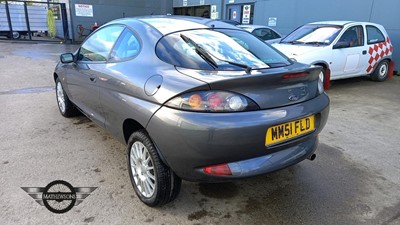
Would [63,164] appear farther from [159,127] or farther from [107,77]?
[159,127]

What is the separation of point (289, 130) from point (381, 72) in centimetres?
714

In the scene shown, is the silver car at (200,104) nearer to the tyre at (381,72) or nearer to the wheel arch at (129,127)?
the wheel arch at (129,127)

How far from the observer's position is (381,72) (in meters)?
8.05

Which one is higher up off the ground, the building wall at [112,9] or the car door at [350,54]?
the building wall at [112,9]

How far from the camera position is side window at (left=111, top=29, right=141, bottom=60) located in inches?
109

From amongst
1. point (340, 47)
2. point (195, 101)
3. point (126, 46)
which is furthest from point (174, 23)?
point (340, 47)

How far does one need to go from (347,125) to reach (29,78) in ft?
22.8

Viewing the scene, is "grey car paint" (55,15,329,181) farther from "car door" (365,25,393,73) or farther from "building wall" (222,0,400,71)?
"building wall" (222,0,400,71)

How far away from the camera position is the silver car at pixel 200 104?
2.06 metres

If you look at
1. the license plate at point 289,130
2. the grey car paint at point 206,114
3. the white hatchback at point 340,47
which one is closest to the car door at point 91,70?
the grey car paint at point 206,114

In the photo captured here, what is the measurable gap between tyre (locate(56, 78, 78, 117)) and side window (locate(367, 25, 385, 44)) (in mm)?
6594

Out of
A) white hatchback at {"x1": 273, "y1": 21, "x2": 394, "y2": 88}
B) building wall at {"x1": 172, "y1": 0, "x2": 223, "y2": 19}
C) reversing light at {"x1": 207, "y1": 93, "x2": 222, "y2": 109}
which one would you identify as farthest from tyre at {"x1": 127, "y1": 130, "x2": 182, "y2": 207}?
building wall at {"x1": 172, "y1": 0, "x2": 223, "y2": 19}

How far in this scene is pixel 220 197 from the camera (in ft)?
8.80

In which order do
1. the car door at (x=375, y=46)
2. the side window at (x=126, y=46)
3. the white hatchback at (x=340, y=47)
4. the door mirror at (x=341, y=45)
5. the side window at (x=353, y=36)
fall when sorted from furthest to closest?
the car door at (x=375, y=46) < the side window at (x=353, y=36) < the door mirror at (x=341, y=45) < the white hatchback at (x=340, y=47) < the side window at (x=126, y=46)
